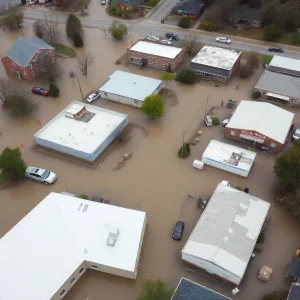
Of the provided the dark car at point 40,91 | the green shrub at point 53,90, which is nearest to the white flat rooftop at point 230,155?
the green shrub at point 53,90

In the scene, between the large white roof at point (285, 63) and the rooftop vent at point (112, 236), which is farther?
the large white roof at point (285, 63)

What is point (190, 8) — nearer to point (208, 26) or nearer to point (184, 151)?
point (208, 26)

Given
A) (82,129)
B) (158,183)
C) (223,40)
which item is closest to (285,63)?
(223,40)

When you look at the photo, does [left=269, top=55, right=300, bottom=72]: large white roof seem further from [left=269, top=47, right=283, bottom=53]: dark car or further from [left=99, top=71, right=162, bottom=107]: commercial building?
[left=99, top=71, right=162, bottom=107]: commercial building

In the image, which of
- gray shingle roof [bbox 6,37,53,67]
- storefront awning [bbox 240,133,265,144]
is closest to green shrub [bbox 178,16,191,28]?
gray shingle roof [bbox 6,37,53,67]

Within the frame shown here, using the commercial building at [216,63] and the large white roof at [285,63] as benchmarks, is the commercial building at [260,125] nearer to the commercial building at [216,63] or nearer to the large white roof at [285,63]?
the commercial building at [216,63]

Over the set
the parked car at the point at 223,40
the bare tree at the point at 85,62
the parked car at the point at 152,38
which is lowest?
the parked car at the point at 223,40
